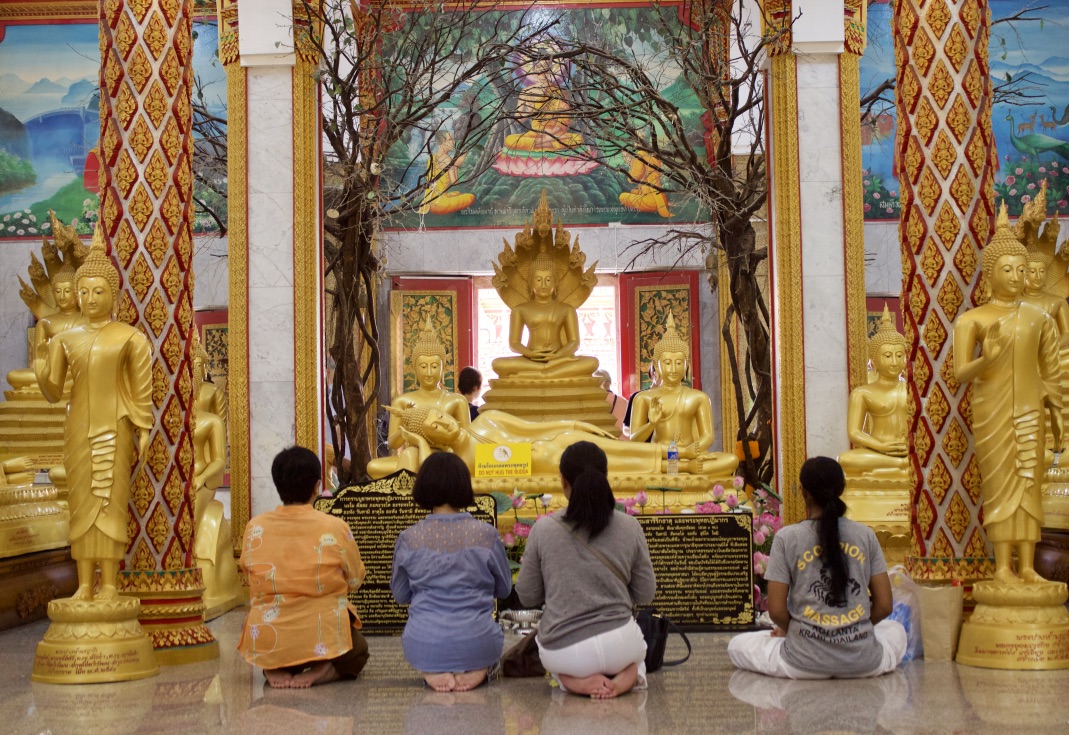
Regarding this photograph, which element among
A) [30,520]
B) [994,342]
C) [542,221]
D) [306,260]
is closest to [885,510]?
[994,342]

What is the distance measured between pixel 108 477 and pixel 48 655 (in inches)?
35.2

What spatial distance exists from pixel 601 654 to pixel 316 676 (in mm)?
1389

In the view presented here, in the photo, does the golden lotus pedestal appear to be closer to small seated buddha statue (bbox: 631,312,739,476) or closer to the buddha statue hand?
small seated buddha statue (bbox: 631,312,739,476)

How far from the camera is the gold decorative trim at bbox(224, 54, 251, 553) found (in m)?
9.48

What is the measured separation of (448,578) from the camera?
17.9 ft

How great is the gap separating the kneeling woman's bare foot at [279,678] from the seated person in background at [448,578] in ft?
1.94

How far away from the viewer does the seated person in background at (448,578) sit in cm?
549

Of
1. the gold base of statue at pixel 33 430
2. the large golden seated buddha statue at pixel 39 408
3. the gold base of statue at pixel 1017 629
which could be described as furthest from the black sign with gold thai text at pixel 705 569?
the gold base of statue at pixel 33 430

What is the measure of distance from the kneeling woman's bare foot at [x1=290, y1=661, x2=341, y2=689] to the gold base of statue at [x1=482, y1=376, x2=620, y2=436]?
5180mm

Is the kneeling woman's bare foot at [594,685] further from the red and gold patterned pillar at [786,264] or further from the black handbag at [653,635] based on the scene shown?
the red and gold patterned pillar at [786,264]

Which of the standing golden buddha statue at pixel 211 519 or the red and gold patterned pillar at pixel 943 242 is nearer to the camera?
the red and gold patterned pillar at pixel 943 242

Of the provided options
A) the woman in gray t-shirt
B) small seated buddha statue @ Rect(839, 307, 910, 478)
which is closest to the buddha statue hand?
the woman in gray t-shirt

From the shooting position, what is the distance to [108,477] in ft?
20.3

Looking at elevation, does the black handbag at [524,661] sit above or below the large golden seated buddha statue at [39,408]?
below
